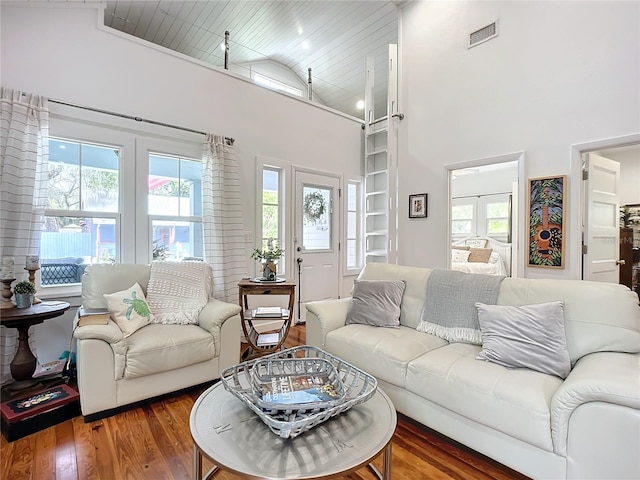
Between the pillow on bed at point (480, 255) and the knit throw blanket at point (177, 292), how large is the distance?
4.75 metres

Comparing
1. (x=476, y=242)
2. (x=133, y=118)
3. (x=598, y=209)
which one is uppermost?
(x=133, y=118)

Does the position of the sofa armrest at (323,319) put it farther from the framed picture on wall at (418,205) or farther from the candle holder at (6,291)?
the candle holder at (6,291)

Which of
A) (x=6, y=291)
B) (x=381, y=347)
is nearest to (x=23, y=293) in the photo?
(x=6, y=291)

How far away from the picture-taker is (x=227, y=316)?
2547 millimetres

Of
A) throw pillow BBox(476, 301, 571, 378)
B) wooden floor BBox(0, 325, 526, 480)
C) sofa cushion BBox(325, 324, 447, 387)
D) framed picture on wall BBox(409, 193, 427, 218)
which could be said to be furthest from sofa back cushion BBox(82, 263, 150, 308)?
framed picture on wall BBox(409, 193, 427, 218)

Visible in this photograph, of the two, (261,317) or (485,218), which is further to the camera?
(485,218)

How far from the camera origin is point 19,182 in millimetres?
2414

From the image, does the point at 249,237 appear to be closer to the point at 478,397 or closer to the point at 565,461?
the point at 478,397

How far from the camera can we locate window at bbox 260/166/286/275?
404 centimetres

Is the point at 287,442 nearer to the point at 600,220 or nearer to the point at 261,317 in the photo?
the point at 261,317

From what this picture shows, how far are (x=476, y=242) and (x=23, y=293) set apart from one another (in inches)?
253

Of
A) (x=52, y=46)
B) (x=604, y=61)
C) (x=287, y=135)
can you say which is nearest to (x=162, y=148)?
(x=52, y=46)

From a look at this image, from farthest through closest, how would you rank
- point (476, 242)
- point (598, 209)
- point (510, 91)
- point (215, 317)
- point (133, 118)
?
point (476, 242) → point (510, 91) → point (598, 209) → point (133, 118) → point (215, 317)

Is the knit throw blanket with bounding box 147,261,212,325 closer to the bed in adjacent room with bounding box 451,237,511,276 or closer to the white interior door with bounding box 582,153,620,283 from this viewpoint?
the white interior door with bounding box 582,153,620,283
